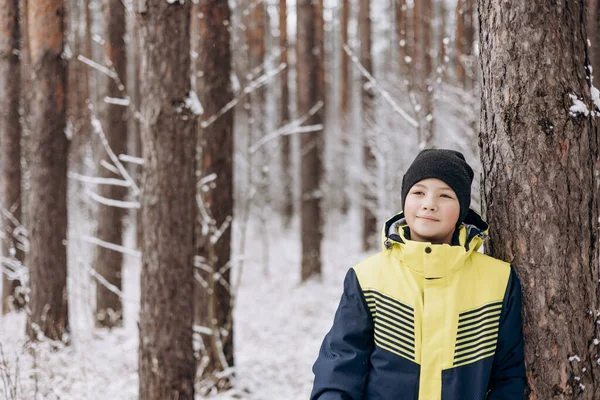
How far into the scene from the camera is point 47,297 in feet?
21.9

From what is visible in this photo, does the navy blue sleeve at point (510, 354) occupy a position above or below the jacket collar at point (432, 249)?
below

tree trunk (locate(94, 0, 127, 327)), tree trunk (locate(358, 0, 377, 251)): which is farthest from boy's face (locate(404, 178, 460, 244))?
tree trunk (locate(358, 0, 377, 251))

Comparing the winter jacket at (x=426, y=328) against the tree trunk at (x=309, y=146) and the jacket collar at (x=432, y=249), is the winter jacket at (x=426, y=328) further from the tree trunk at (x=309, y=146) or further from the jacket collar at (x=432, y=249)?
the tree trunk at (x=309, y=146)

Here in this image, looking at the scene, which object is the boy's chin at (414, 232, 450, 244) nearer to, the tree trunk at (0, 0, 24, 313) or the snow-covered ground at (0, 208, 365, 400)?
the snow-covered ground at (0, 208, 365, 400)

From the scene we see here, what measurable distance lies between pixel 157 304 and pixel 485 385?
251 cm

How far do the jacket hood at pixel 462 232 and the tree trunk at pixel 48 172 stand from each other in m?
5.43

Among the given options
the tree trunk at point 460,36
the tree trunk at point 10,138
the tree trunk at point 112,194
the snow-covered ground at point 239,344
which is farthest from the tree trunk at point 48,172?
the tree trunk at point 460,36

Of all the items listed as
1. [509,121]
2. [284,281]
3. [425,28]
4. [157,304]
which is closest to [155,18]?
[157,304]

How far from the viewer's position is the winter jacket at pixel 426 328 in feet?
6.50

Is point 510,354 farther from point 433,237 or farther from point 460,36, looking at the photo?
point 460,36

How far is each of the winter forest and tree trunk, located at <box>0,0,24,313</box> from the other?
0.09ft

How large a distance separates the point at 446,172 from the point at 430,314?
52 centimetres

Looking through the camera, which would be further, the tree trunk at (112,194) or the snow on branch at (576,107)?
the tree trunk at (112,194)

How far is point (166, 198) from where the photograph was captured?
3.88 metres
